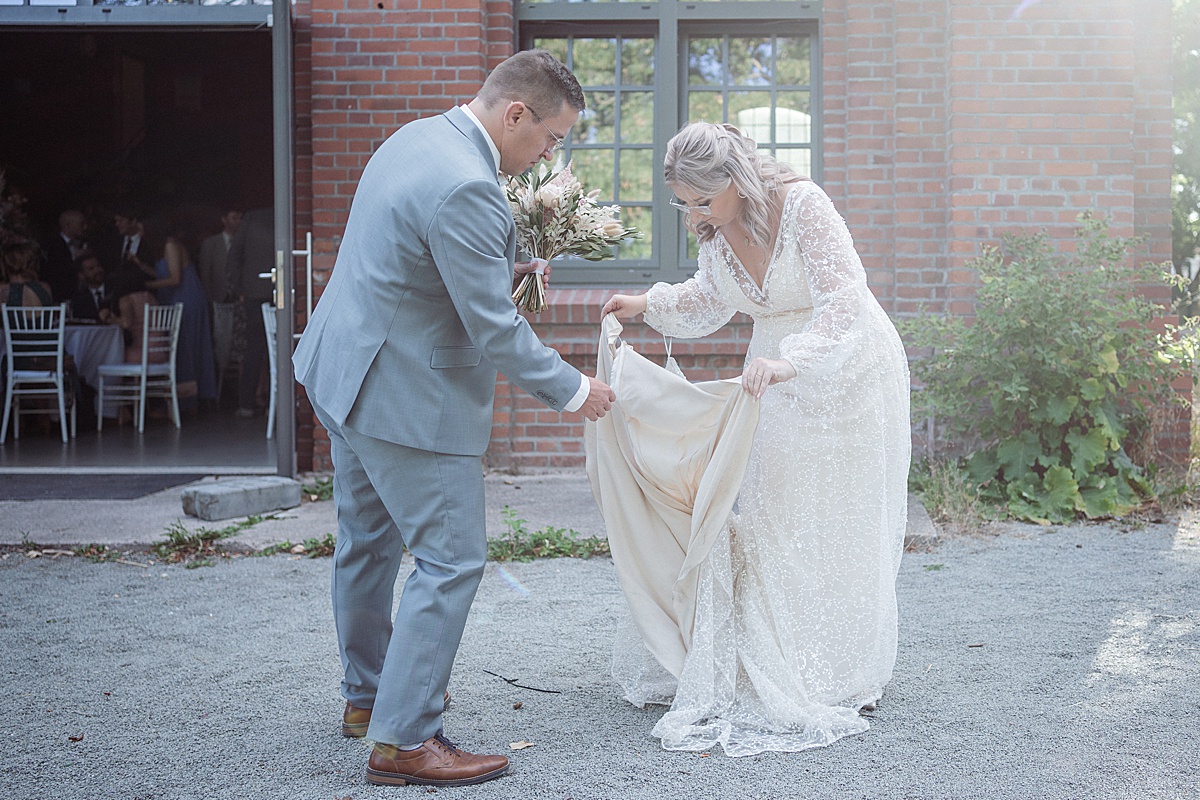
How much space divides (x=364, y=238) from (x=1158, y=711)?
104 inches

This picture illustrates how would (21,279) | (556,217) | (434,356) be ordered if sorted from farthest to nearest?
(21,279) < (556,217) < (434,356)

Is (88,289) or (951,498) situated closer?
(951,498)

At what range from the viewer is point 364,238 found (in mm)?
2941

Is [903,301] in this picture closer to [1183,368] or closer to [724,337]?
[724,337]

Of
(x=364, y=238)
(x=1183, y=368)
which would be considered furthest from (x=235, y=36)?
(x=364, y=238)

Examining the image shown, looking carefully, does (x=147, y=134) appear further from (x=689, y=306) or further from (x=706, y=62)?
(x=689, y=306)

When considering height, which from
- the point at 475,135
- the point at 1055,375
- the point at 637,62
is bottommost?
the point at 1055,375

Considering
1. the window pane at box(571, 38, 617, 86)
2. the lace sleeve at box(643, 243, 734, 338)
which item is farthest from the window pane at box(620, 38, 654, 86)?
the lace sleeve at box(643, 243, 734, 338)

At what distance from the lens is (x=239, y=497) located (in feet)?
20.9

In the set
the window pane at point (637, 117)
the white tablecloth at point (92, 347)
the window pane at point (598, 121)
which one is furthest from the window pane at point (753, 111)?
the white tablecloth at point (92, 347)

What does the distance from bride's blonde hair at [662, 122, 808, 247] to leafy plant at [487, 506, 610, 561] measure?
2.55 metres

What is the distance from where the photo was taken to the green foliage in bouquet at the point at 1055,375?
629 centimetres

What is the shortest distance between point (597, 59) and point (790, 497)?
493cm

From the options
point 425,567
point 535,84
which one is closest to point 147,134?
point 535,84
